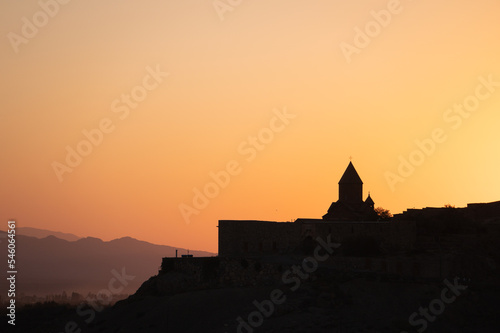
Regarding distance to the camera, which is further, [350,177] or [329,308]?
[350,177]

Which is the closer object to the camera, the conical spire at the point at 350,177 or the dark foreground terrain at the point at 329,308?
the dark foreground terrain at the point at 329,308

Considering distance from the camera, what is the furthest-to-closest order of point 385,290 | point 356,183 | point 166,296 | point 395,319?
point 356,183 → point 166,296 → point 385,290 → point 395,319

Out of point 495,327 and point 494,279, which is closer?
point 495,327

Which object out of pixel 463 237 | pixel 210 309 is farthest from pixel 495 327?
pixel 210 309

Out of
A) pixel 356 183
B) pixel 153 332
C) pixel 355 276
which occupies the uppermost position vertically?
pixel 356 183

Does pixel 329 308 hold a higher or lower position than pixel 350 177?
lower

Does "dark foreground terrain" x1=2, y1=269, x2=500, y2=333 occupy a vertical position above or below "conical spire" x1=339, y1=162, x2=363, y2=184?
below

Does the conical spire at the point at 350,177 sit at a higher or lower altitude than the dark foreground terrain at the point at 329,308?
higher

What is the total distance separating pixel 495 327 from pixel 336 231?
55.7 feet

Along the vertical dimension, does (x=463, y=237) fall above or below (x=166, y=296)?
above

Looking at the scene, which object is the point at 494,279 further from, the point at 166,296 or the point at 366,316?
the point at 166,296

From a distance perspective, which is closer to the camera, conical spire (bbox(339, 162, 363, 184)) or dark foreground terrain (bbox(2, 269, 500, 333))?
dark foreground terrain (bbox(2, 269, 500, 333))

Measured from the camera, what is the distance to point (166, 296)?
58375 mm

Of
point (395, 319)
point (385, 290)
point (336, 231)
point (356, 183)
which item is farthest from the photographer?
point (356, 183)
